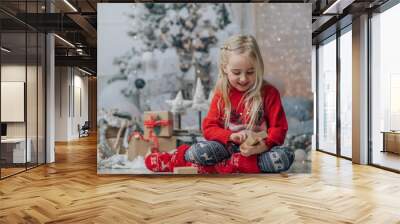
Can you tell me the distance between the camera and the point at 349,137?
9.17 m

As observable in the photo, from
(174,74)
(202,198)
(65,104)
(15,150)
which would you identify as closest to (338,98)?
(174,74)

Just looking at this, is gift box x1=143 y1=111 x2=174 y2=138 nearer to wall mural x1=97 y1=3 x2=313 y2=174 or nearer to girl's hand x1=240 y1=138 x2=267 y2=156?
wall mural x1=97 y1=3 x2=313 y2=174

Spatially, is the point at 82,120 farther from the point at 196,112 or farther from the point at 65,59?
the point at 196,112

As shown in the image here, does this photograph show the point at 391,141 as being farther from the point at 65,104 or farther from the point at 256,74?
the point at 65,104

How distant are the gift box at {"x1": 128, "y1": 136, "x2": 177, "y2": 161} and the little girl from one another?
0.37 feet

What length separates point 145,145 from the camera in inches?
264

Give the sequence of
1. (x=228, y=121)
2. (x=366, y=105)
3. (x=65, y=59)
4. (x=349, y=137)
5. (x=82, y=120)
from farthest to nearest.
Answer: (x=82, y=120) → (x=65, y=59) → (x=349, y=137) → (x=366, y=105) → (x=228, y=121)

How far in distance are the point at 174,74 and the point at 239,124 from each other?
1.42 metres

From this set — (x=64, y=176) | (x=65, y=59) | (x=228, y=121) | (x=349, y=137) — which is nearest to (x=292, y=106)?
(x=228, y=121)

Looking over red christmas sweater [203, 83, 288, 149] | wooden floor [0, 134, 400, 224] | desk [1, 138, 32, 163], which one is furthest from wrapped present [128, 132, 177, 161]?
desk [1, 138, 32, 163]

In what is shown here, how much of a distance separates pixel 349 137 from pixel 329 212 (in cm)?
536

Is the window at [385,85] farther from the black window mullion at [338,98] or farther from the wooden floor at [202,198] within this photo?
the black window mullion at [338,98]

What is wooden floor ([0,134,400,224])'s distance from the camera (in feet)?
13.5

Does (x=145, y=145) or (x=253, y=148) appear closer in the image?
(x=253, y=148)
